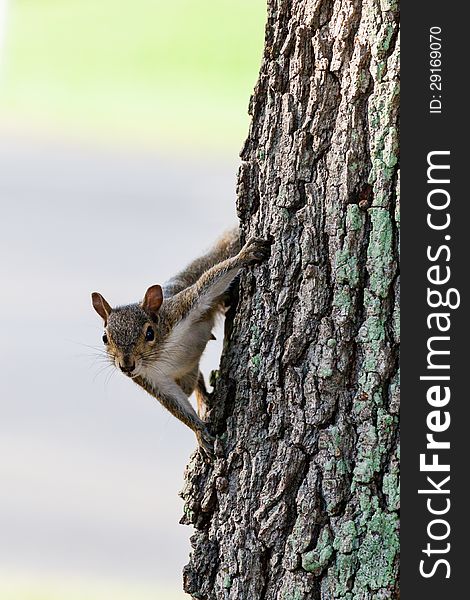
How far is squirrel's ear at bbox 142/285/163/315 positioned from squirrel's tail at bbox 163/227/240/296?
0.21 meters

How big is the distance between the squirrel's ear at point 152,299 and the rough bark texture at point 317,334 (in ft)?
1.59

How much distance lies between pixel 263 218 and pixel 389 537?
0.82 metres

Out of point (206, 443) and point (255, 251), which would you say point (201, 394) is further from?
point (255, 251)

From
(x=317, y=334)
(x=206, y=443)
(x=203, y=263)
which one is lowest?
(x=206, y=443)

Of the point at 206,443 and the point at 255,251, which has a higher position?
the point at 255,251

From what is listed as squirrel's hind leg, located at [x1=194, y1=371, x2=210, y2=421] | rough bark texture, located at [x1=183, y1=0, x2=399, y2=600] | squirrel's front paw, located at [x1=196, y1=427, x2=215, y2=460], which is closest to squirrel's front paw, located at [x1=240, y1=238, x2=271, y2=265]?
rough bark texture, located at [x1=183, y1=0, x2=399, y2=600]

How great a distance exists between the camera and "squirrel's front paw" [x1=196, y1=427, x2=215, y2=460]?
92.5 inches

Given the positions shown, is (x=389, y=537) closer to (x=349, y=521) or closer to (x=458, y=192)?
(x=349, y=521)

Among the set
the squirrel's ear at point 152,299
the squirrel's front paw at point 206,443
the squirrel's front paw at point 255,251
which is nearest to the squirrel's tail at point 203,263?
the squirrel's ear at point 152,299

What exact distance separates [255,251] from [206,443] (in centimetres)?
52

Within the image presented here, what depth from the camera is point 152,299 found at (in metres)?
2.73

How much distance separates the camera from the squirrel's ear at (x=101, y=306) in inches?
109

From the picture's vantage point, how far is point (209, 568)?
2.30 metres

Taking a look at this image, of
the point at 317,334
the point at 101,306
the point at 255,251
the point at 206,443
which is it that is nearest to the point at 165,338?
the point at 101,306
